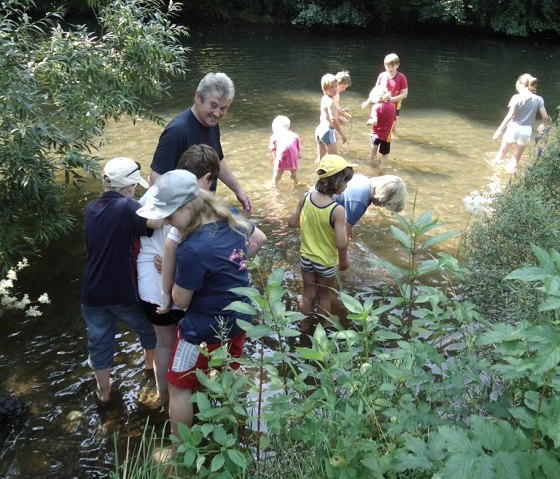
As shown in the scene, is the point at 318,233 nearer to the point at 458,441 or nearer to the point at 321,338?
the point at 321,338

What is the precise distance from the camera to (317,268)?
444 cm

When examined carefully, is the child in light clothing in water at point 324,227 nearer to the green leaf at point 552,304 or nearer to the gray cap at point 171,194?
the gray cap at point 171,194

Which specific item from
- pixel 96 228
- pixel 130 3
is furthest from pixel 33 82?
pixel 96 228

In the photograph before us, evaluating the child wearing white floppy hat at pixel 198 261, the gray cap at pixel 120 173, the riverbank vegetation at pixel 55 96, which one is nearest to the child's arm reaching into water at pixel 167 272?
the child wearing white floppy hat at pixel 198 261

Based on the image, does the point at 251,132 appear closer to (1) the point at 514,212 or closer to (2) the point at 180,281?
(1) the point at 514,212

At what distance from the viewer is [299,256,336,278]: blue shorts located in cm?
442

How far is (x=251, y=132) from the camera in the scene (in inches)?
399

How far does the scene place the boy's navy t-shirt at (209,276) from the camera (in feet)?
9.40

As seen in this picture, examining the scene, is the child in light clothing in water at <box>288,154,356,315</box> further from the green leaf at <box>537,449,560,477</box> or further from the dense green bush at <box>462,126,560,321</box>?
the green leaf at <box>537,449,560,477</box>

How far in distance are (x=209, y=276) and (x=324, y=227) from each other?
1523 millimetres

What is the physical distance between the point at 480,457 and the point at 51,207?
13.6 ft

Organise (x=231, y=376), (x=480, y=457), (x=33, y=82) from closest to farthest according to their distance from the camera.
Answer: (x=480, y=457), (x=231, y=376), (x=33, y=82)

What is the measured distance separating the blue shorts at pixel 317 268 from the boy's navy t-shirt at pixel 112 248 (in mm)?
1539

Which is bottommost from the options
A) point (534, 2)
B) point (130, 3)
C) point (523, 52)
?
point (523, 52)
